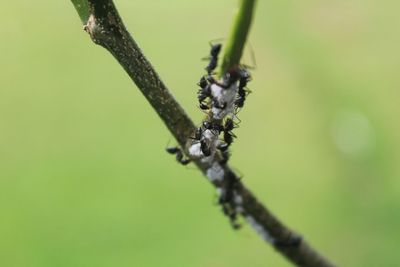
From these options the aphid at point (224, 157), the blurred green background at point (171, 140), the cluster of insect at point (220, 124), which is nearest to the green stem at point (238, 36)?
the cluster of insect at point (220, 124)

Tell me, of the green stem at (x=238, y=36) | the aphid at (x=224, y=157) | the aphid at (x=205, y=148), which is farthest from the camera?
the aphid at (x=224, y=157)

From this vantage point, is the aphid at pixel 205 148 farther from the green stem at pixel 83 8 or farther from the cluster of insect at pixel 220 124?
the green stem at pixel 83 8

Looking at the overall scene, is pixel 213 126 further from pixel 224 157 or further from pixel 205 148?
pixel 224 157

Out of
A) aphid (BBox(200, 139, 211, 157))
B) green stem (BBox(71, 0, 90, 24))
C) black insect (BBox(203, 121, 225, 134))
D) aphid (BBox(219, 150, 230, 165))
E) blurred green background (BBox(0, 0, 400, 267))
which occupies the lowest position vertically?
blurred green background (BBox(0, 0, 400, 267))

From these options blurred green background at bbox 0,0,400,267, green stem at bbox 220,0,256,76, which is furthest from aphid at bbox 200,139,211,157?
blurred green background at bbox 0,0,400,267

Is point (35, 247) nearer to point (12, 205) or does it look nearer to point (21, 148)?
point (12, 205)

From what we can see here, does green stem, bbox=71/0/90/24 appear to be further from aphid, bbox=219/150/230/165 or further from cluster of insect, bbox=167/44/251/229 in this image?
aphid, bbox=219/150/230/165

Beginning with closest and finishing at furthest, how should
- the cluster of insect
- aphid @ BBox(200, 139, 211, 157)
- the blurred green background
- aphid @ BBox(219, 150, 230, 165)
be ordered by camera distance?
the cluster of insect → aphid @ BBox(200, 139, 211, 157) → aphid @ BBox(219, 150, 230, 165) → the blurred green background

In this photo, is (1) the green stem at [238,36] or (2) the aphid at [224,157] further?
(2) the aphid at [224,157]
